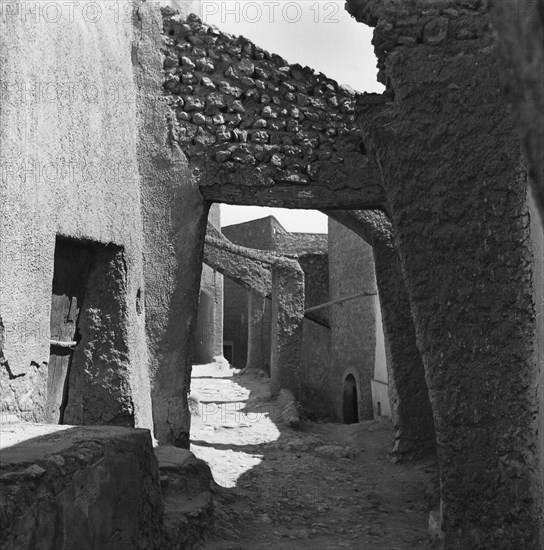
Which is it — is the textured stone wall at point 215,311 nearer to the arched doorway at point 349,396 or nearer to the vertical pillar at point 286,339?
the arched doorway at point 349,396

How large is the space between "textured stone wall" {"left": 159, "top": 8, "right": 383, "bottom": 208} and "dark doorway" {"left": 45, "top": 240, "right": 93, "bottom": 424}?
1.39m

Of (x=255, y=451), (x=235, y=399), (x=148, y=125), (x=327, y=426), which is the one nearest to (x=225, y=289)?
(x=235, y=399)

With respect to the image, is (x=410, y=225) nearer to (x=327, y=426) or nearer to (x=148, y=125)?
(x=148, y=125)

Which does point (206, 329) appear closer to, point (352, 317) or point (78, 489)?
point (352, 317)

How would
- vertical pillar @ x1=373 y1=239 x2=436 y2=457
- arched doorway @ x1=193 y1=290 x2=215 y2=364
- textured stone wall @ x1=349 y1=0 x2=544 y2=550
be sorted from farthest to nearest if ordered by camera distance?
arched doorway @ x1=193 y1=290 x2=215 y2=364 < vertical pillar @ x1=373 y1=239 x2=436 y2=457 < textured stone wall @ x1=349 y1=0 x2=544 y2=550

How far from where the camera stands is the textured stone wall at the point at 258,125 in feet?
19.7

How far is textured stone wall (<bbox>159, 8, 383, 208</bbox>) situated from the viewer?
237 inches

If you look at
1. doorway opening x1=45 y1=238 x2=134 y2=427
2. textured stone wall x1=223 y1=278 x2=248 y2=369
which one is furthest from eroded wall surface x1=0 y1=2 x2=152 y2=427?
textured stone wall x1=223 y1=278 x2=248 y2=369

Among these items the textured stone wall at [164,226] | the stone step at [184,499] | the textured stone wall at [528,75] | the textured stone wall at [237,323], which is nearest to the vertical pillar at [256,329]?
the textured stone wall at [164,226]

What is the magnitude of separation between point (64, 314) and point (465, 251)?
275 cm

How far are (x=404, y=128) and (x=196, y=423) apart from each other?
18.5 ft

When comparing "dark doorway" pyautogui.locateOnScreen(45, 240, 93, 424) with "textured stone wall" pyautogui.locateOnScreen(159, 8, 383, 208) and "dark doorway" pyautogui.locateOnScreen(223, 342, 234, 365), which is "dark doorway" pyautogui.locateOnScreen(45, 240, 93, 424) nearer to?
"textured stone wall" pyautogui.locateOnScreen(159, 8, 383, 208)

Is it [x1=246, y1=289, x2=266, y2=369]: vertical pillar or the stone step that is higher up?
[x1=246, y1=289, x2=266, y2=369]: vertical pillar

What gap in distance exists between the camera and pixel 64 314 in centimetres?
510
